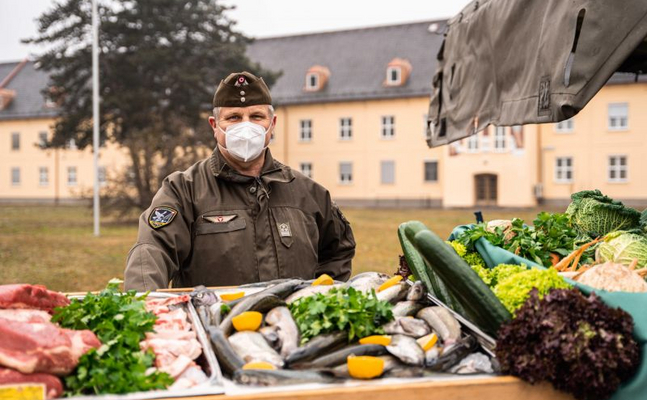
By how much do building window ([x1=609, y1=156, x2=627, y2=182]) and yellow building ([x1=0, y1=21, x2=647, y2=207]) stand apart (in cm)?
9

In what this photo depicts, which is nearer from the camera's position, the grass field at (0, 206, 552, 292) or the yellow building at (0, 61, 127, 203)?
the grass field at (0, 206, 552, 292)

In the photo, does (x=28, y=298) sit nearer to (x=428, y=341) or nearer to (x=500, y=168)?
(x=428, y=341)

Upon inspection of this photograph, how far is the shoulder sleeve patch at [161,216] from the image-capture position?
13.2ft

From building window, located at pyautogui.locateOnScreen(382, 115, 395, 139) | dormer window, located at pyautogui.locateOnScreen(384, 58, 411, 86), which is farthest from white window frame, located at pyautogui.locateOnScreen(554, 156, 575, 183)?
dormer window, located at pyautogui.locateOnScreen(384, 58, 411, 86)

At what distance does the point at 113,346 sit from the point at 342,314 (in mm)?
800

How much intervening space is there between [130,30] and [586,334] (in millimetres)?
37879

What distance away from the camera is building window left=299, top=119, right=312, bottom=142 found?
5322 centimetres

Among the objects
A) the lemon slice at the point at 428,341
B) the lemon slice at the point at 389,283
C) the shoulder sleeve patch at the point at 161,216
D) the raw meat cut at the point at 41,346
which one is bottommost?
the lemon slice at the point at 428,341

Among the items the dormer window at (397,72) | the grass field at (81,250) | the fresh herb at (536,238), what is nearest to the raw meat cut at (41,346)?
the fresh herb at (536,238)

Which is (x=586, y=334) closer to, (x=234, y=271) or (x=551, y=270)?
(x=551, y=270)

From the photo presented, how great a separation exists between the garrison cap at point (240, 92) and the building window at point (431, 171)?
45726 millimetres

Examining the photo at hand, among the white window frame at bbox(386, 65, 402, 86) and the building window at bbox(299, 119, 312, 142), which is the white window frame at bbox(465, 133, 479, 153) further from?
the building window at bbox(299, 119, 312, 142)

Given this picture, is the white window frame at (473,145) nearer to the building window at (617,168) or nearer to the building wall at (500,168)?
the building wall at (500,168)

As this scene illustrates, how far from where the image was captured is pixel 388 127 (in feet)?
167
